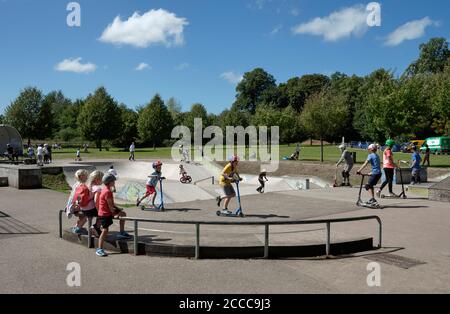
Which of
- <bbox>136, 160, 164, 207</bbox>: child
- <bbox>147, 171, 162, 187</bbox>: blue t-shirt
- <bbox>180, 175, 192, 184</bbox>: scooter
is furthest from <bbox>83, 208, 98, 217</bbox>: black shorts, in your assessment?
<bbox>180, 175, 192, 184</bbox>: scooter

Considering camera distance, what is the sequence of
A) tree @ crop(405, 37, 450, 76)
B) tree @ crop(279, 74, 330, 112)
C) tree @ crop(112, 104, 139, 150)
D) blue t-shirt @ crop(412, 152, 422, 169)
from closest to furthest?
blue t-shirt @ crop(412, 152, 422, 169) < tree @ crop(112, 104, 139, 150) < tree @ crop(405, 37, 450, 76) < tree @ crop(279, 74, 330, 112)

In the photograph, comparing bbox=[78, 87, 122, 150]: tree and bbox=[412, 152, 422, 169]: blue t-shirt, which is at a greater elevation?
bbox=[78, 87, 122, 150]: tree

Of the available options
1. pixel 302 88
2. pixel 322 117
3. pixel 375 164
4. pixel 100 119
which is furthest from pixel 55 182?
pixel 302 88

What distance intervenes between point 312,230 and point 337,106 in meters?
30.4

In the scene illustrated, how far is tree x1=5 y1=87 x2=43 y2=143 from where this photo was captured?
197ft

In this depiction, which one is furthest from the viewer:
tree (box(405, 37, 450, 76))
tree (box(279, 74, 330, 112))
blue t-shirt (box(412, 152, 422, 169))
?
tree (box(279, 74, 330, 112))

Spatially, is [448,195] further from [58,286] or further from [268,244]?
[58,286]

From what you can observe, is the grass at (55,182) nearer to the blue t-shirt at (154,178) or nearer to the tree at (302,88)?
the blue t-shirt at (154,178)

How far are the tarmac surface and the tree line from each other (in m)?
21.7

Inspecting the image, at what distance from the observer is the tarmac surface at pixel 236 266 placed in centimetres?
582

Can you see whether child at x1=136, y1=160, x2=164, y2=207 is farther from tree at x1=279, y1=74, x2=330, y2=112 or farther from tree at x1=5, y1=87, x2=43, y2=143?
tree at x1=279, y1=74, x2=330, y2=112

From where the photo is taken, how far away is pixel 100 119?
61.2 m

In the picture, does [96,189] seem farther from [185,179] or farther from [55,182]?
[185,179]
